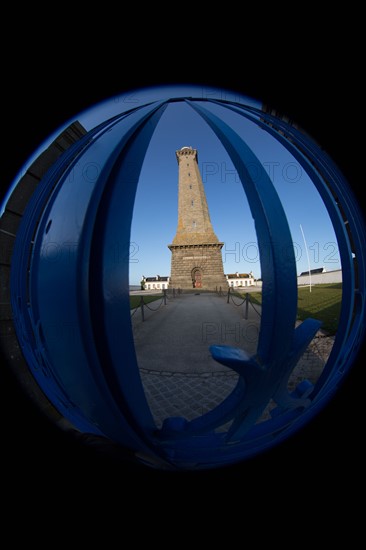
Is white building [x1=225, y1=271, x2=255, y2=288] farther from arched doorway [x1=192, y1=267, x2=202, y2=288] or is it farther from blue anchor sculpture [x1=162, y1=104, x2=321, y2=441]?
blue anchor sculpture [x1=162, y1=104, x2=321, y2=441]

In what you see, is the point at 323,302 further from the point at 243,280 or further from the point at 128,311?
the point at 243,280

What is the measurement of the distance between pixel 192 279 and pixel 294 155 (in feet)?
58.5

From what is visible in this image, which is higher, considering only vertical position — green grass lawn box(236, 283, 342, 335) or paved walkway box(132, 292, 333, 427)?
green grass lawn box(236, 283, 342, 335)

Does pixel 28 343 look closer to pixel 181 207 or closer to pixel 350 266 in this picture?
pixel 350 266

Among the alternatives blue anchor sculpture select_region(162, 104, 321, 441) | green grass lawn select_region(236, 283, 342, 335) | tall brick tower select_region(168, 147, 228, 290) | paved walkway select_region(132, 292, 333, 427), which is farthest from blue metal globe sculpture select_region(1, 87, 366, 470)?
tall brick tower select_region(168, 147, 228, 290)

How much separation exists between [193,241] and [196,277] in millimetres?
4287

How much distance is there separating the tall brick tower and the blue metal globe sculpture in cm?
1394

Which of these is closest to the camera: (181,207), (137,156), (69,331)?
(69,331)

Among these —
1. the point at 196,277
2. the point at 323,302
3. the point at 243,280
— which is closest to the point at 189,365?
the point at 323,302

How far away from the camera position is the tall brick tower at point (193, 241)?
52.5 ft

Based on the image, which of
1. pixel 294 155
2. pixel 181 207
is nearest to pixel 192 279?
pixel 181 207

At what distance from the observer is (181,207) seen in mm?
15875

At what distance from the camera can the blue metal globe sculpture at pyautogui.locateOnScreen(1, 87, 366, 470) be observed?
747 mm

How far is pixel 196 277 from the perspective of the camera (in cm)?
1909
